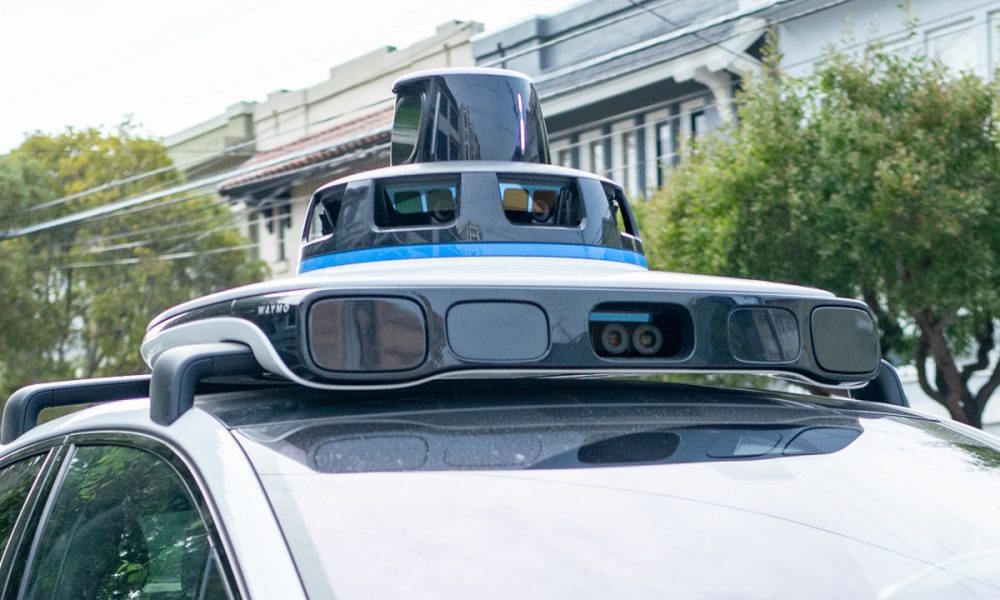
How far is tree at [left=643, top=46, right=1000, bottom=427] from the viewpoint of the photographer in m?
→ 14.0

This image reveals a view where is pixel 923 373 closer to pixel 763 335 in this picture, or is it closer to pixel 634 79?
pixel 634 79

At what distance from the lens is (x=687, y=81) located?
933 inches

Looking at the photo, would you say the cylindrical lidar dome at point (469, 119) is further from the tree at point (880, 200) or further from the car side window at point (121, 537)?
the tree at point (880, 200)

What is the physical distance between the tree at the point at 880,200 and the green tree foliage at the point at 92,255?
18.3m

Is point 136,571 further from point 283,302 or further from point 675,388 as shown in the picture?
point 675,388

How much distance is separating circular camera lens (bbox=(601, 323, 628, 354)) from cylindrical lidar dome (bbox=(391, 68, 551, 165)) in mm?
1295

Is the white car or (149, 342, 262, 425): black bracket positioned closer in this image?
the white car

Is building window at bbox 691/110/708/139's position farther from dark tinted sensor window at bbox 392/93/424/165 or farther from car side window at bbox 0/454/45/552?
car side window at bbox 0/454/45/552

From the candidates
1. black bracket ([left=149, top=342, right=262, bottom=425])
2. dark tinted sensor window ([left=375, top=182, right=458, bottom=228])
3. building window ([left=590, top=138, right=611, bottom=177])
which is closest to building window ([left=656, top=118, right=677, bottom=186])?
building window ([left=590, top=138, right=611, bottom=177])

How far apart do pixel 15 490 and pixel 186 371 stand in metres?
0.90

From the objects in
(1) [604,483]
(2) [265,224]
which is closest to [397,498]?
(1) [604,483]

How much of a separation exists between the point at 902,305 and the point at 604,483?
533 inches

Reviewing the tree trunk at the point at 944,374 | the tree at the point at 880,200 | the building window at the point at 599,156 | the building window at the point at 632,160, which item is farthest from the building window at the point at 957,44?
the building window at the point at 599,156

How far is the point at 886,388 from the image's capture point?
258cm
